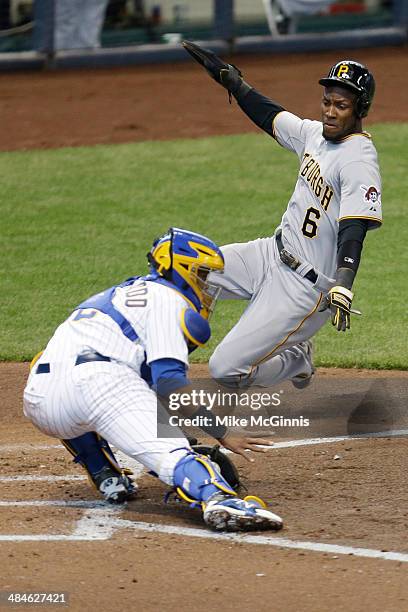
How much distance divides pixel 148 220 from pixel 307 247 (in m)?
4.46

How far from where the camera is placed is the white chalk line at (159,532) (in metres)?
4.10

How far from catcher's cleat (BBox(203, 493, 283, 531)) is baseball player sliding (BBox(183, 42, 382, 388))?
4.55 ft

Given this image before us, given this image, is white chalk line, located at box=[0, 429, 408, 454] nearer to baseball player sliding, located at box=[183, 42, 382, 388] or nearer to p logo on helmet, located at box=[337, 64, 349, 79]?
baseball player sliding, located at box=[183, 42, 382, 388]

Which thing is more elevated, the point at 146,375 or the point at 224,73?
the point at 224,73

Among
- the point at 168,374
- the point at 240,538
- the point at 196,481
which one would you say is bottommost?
the point at 240,538

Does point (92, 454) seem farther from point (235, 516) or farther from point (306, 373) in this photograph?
point (306, 373)

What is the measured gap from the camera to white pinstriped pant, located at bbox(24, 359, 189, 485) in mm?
4332

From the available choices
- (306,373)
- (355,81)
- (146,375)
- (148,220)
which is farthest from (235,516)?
(148,220)

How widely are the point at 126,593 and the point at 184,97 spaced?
36.5 ft

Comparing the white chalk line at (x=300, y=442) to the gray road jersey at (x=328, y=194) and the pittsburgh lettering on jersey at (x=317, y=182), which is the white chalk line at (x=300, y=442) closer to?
the gray road jersey at (x=328, y=194)

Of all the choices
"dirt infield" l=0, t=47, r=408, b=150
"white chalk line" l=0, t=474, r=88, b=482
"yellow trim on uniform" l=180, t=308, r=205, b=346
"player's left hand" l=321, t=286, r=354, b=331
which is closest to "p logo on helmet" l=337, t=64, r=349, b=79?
"player's left hand" l=321, t=286, r=354, b=331

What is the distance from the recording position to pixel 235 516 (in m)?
4.23

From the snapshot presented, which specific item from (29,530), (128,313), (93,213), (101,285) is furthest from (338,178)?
(93,213)

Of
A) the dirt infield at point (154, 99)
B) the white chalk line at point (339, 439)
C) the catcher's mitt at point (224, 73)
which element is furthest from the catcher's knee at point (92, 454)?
the dirt infield at point (154, 99)
